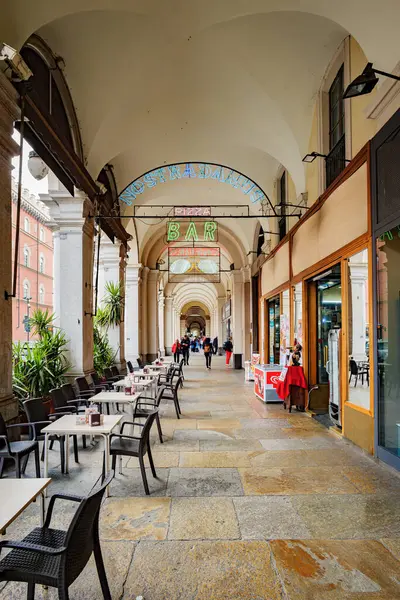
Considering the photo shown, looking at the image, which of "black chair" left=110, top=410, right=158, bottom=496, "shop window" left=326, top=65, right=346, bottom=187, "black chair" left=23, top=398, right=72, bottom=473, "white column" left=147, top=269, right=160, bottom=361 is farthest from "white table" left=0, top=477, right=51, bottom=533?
"white column" left=147, top=269, right=160, bottom=361

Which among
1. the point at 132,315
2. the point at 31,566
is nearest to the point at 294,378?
the point at 31,566

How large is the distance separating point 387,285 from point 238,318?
1392cm

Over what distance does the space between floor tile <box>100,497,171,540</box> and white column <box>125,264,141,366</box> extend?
12952mm

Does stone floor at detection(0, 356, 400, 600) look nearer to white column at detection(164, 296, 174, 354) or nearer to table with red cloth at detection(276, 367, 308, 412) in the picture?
table with red cloth at detection(276, 367, 308, 412)

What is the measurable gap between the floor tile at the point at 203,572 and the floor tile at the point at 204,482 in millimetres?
982

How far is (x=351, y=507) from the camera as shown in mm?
3715

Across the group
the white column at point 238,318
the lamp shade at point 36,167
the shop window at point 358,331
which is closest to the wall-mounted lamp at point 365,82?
the shop window at point 358,331

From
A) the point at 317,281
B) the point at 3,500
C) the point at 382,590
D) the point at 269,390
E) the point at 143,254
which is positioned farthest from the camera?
the point at 143,254

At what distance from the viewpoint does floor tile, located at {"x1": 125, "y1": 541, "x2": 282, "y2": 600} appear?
8.13 feet

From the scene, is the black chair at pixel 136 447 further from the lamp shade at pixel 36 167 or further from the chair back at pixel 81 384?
the lamp shade at pixel 36 167

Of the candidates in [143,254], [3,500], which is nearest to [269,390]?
[3,500]

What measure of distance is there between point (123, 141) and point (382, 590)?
356 inches

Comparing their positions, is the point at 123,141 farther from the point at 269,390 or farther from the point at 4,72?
the point at 269,390

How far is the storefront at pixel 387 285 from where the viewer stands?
4.59 metres
